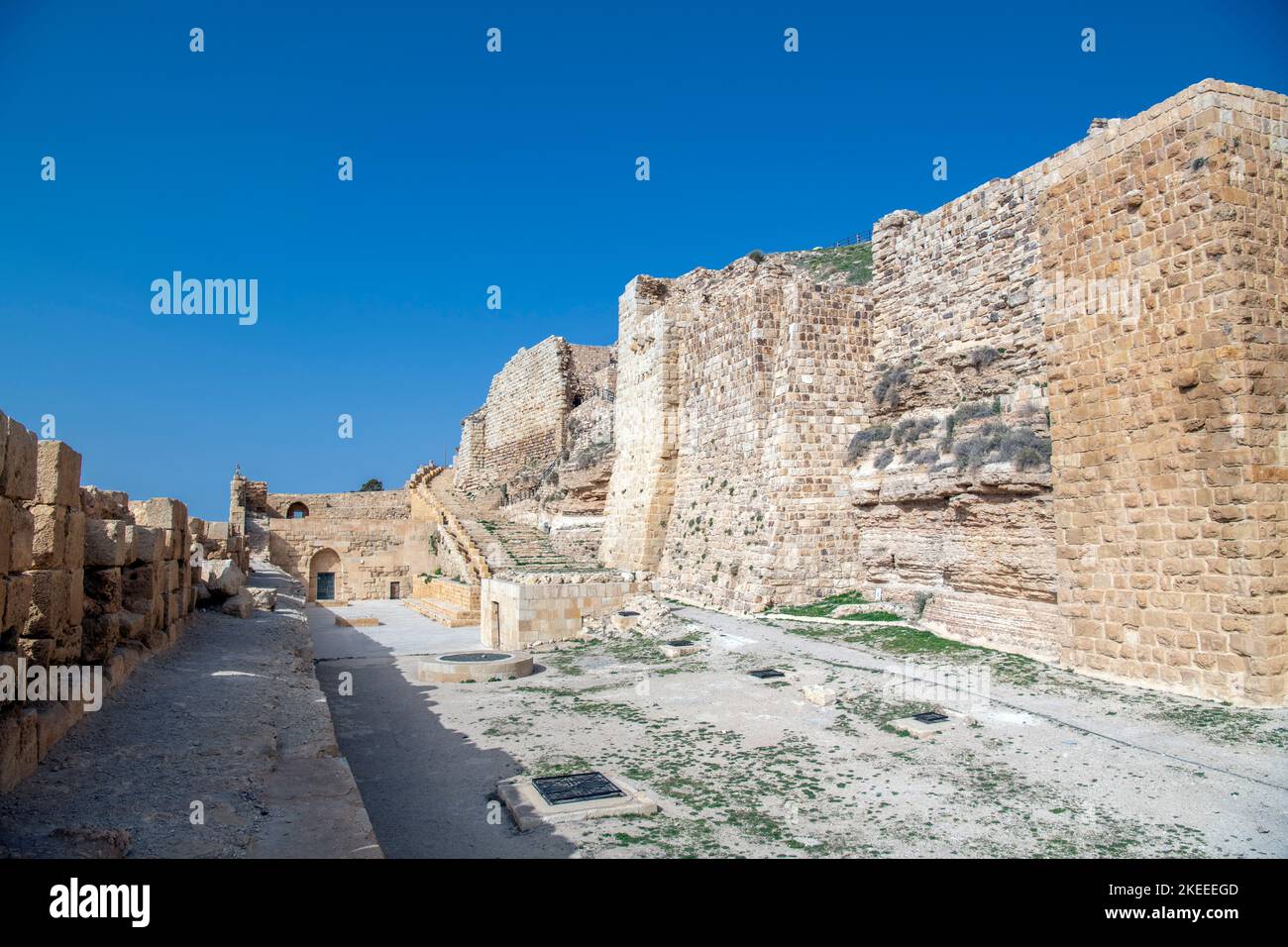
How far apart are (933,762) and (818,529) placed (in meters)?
7.06

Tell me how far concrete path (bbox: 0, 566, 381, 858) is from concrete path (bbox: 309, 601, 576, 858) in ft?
2.00

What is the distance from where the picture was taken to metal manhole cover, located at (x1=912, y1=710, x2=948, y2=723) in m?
7.03

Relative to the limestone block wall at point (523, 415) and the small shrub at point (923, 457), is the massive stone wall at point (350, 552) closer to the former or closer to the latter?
the limestone block wall at point (523, 415)

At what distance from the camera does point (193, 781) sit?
454cm

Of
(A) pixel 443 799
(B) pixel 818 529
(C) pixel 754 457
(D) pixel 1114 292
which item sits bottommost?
(A) pixel 443 799

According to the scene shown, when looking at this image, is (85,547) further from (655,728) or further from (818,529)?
(818,529)

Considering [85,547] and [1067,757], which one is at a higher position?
[85,547]

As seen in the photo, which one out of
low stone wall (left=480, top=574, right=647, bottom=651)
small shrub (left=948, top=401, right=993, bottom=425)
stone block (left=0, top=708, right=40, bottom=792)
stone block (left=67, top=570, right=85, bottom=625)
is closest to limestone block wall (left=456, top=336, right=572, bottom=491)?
low stone wall (left=480, top=574, right=647, bottom=651)

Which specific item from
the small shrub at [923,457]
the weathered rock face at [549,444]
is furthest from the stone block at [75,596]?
the weathered rock face at [549,444]

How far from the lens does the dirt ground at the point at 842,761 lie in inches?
190

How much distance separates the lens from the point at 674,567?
54.2ft

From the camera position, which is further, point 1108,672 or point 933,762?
point 1108,672
